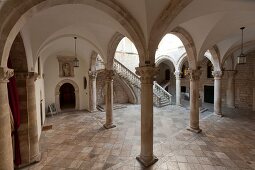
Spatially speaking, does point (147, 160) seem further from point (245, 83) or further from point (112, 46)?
point (245, 83)

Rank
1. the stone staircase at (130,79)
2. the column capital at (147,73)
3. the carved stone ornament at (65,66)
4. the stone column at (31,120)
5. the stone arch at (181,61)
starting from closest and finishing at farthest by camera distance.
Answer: the column capital at (147,73) < the stone column at (31,120) < the carved stone ornament at (65,66) < the stone arch at (181,61) < the stone staircase at (130,79)

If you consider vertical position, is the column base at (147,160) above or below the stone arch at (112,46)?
below

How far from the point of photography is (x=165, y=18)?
407cm

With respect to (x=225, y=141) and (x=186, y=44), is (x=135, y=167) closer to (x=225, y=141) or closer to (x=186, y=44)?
(x=225, y=141)

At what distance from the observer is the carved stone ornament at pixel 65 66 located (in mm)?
11589

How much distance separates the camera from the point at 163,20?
4.11 metres

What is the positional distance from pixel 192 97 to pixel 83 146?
208 inches

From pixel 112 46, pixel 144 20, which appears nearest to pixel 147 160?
pixel 144 20

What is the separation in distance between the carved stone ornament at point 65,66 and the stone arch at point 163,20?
30.4 feet

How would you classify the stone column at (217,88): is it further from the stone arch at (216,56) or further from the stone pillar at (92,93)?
the stone pillar at (92,93)

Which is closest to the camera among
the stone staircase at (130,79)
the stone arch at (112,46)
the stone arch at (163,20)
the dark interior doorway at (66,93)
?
the stone arch at (163,20)

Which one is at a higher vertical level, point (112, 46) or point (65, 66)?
point (112, 46)

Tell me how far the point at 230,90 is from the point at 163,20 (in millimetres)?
11924

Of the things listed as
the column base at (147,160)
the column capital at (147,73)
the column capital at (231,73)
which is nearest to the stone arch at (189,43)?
the column capital at (147,73)
